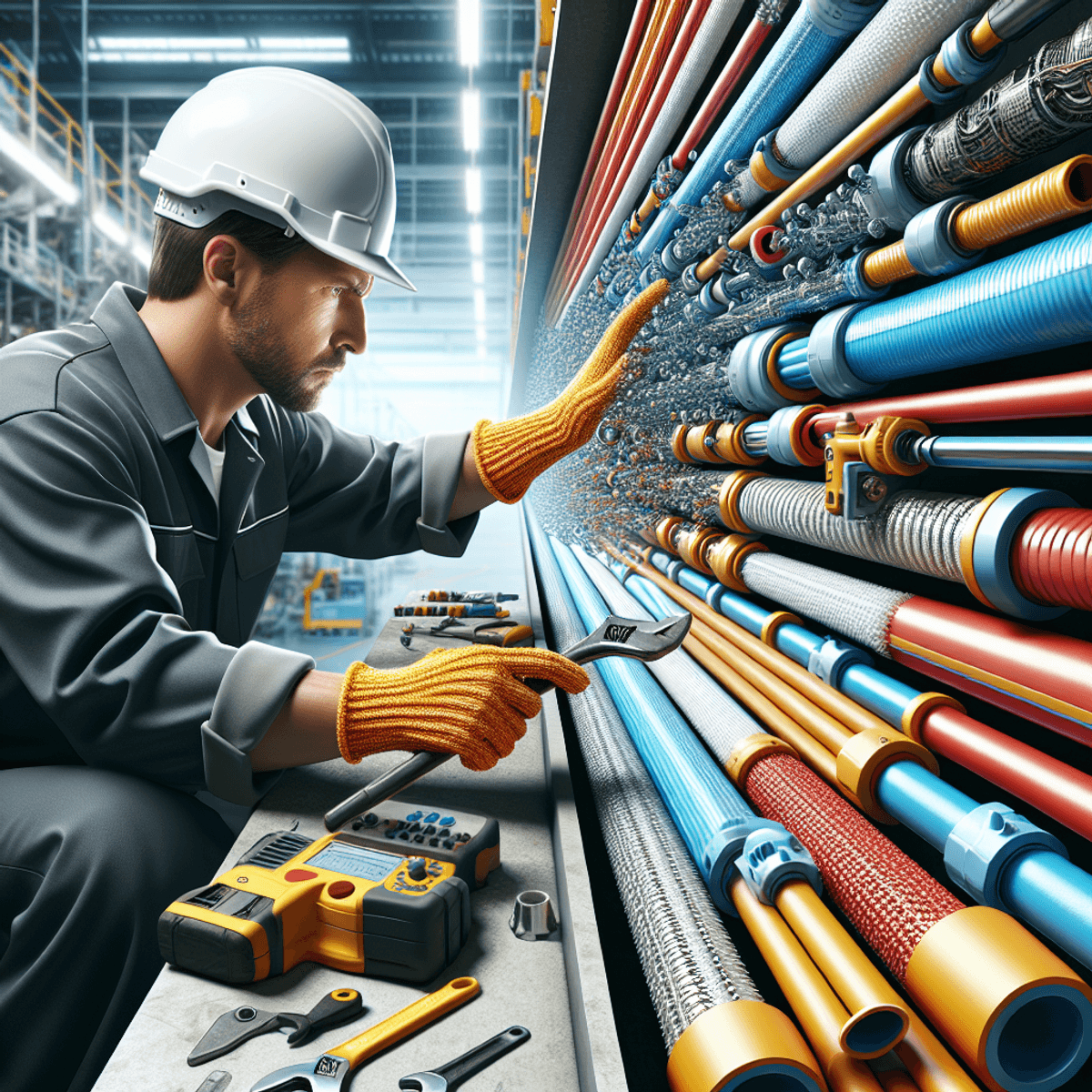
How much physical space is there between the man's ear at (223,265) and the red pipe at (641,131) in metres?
0.75

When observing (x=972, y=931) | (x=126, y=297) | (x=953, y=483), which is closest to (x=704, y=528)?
(x=953, y=483)

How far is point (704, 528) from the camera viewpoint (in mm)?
1220

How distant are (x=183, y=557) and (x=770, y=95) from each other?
101cm

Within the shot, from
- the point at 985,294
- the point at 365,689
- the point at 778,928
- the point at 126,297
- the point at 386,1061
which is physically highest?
the point at 126,297

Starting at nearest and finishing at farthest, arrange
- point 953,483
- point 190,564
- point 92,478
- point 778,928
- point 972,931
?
point 972,931 → point 778,928 → point 953,483 → point 92,478 → point 190,564

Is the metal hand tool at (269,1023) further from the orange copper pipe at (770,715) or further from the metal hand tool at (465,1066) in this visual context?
the orange copper pipe at (770,715)

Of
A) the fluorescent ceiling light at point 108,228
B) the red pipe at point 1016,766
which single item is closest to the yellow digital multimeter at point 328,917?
the red pipe at point 1016,766

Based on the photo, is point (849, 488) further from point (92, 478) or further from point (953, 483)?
point (92, 478)

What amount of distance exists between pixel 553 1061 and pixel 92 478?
0.79m

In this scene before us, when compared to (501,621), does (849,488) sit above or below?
above

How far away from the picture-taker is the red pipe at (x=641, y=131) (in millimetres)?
1135

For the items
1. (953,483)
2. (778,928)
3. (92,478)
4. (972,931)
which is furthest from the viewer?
(92,478)

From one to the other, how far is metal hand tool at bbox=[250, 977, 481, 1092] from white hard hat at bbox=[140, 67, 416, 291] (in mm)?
962

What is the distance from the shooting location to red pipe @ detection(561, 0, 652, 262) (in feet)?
4.74
